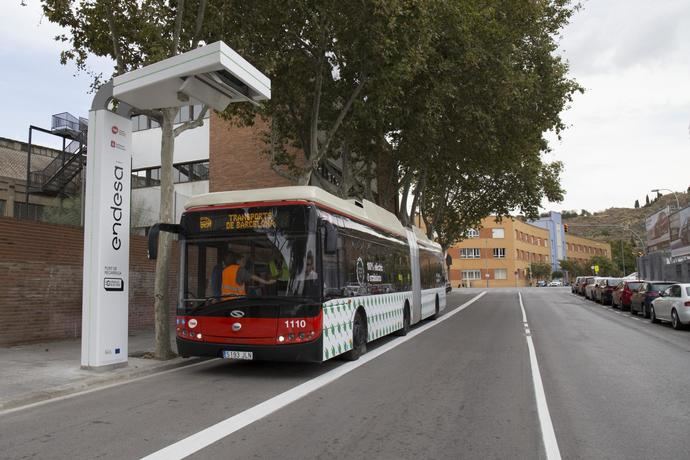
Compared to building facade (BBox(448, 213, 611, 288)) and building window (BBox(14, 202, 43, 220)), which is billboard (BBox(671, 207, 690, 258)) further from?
building window (BBox(14, 202, 43, 220))

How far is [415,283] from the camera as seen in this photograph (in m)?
16.6

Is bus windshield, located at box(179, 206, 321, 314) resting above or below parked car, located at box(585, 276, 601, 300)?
above

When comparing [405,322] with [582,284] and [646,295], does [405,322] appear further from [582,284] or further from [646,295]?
[582,284]

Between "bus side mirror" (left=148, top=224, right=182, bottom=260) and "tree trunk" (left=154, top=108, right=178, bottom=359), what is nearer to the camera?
"bus side mirror" (left=148, top=224, right=182, bottom=260)

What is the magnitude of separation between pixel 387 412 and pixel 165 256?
614 centimetres

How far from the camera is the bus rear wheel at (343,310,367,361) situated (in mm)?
10172

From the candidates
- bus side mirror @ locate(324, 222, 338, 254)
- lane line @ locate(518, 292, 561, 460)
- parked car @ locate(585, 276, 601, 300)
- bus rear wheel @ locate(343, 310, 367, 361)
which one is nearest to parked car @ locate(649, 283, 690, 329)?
lane line @ locate(518, 292, 561, 460)

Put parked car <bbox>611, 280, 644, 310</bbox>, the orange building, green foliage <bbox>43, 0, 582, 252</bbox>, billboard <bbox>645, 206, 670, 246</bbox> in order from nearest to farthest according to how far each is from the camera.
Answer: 1. green foliage <bbox>43, 0, 582, 252</bbox>
2. parked car <bbox>611, 280, 644, 310</bbox>
3. billboard <bbox>645, 206, 670, 246</bbox>
4. the orange building

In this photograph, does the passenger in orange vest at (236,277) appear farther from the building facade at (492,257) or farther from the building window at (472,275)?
the building window at (472,275)

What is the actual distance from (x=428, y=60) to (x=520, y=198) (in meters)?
23.7

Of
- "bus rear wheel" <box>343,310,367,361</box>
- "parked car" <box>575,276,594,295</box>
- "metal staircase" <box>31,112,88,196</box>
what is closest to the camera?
"bus rear wheel" <box>343,310,367,361</box>

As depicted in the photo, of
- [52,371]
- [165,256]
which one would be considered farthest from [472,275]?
[52,371]

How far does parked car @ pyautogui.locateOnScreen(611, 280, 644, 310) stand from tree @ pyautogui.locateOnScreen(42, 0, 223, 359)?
20.5 m

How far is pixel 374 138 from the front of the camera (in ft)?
71.8
